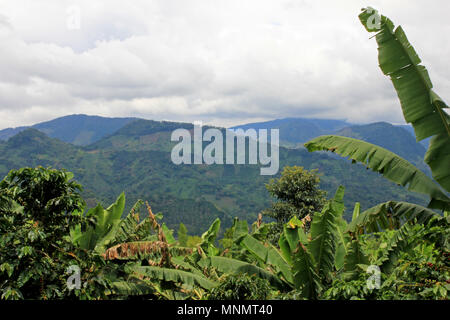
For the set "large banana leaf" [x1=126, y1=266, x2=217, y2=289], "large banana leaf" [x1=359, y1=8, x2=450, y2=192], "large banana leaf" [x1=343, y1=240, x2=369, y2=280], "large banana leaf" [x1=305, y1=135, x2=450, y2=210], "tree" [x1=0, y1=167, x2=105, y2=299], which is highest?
"large banana leaf" [x1=359, y1=8, x2=450, y2=192]

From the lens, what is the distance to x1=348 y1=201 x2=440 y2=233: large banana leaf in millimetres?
6016

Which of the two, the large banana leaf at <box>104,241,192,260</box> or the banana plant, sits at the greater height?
the banana plant

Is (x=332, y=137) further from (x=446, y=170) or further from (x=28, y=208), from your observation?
(x=28, y=208)

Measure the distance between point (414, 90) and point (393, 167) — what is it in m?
1.24

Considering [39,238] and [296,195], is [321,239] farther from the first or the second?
[296,195]

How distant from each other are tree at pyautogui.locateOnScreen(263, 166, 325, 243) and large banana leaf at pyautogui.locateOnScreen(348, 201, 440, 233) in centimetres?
1185

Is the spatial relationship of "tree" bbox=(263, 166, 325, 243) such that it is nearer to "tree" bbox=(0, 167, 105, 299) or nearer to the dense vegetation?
the dense vegetation

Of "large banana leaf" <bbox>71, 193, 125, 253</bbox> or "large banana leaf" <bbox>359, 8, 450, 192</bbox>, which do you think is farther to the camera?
"large banana leaf" <bbox>71, 193, 125, 253</bbox>

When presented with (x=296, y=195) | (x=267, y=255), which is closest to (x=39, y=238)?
(x=267, y=255)

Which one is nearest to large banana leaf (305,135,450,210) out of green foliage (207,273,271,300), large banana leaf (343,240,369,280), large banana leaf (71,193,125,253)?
large banana leaf (343,240,369,280)

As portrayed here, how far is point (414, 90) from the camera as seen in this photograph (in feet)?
18.9

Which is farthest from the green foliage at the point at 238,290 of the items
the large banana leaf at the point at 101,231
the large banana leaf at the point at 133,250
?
the large banana leaf at the point at 101,231

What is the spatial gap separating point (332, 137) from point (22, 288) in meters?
5.55

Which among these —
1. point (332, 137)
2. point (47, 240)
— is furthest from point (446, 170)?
point (47, 240)
